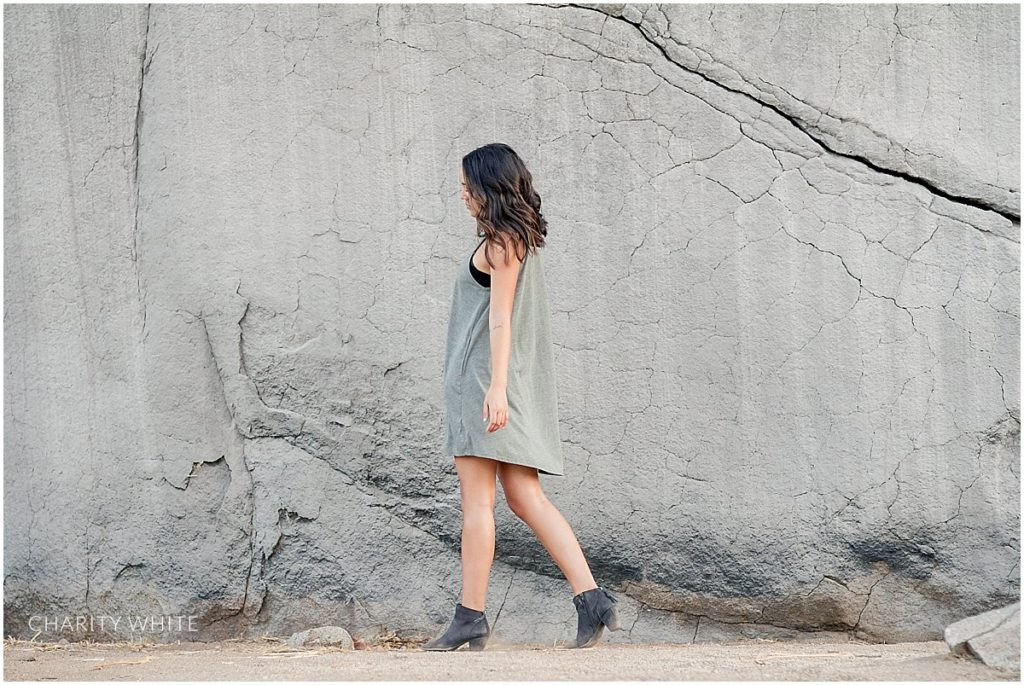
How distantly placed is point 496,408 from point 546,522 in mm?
333

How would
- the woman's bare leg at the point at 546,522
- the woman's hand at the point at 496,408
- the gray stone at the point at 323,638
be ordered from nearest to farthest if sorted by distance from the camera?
the woman's hand at the point at 496,408 → the woman's bare leg at the point at 546,522 → the gray stone at the point at 323,638

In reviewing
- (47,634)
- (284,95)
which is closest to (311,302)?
(284,95)

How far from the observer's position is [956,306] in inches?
124

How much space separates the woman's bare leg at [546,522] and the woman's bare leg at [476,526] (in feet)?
0.19

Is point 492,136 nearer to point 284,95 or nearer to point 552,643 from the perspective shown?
point 284,95

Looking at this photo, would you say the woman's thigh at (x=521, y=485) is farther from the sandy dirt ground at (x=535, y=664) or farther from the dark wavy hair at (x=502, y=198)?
the dark wavy hair at (x=502, y=198)

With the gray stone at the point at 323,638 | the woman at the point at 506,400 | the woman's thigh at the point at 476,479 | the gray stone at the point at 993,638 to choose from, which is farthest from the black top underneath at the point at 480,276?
the gray stone at the point at 993,638

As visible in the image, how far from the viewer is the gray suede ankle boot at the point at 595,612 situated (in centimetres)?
271

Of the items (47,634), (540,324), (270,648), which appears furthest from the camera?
(47,634)

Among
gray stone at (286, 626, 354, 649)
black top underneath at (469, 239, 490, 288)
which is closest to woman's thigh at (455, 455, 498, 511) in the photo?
black top underneath at (469, 239, 490, 288)

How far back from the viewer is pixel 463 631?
2.73 m

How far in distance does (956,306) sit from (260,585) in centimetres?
217

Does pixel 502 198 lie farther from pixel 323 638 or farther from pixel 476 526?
pixel 323 638

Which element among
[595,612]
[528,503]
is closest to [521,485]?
[528,503]
